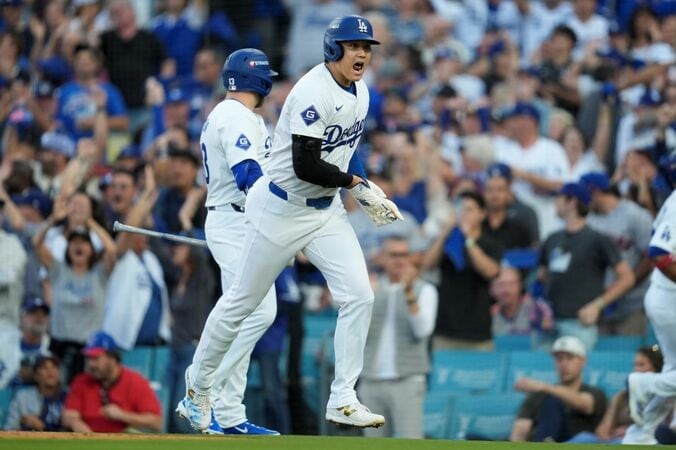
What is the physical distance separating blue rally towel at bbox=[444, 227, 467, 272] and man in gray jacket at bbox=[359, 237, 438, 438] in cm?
43

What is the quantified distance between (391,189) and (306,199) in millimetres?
4888

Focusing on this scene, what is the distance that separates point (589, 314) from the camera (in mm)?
11531

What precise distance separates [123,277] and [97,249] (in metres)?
0.39

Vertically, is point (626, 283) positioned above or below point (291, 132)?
below

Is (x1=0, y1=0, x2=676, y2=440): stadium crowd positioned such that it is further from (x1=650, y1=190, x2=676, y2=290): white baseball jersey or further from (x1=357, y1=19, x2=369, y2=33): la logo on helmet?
(x1=357, y1=19, x2=369, y2=33): la logo on helmet

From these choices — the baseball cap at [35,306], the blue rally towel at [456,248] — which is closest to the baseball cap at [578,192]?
the blue rally towel at [456,248]

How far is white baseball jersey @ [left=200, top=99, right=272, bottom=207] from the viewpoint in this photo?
27.5ft

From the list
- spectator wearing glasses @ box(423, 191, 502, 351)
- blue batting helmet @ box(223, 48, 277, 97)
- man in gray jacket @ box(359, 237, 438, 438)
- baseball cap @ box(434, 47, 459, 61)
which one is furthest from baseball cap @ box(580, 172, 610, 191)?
blue batting helmet @ box(223, 48, 277, 97)

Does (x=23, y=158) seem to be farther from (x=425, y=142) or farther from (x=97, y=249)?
(x=425, y=142)

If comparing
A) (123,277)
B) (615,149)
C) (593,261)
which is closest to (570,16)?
(615,149)

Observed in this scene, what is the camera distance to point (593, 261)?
11.6 m

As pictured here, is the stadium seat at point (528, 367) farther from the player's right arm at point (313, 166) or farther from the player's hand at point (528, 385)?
the player's right arm at point (313, 166)

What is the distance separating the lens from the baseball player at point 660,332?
909 centimetres

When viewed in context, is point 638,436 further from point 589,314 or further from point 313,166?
point 313,166
